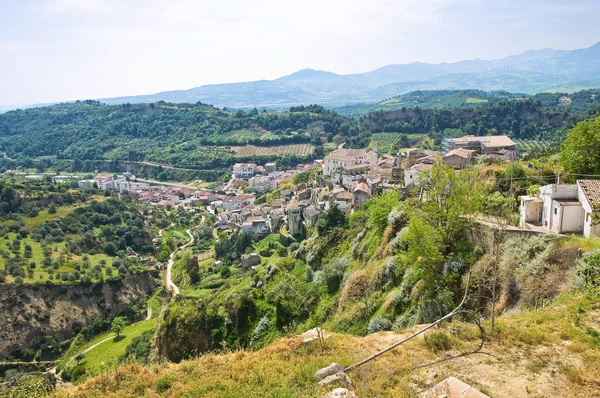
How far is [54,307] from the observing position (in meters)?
46.6

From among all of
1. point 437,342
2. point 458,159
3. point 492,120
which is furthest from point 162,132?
point 437,342

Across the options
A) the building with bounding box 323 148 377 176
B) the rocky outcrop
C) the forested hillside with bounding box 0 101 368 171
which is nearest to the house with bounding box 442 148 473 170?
the building with bounding box 323 148 377 176

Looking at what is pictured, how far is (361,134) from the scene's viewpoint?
115m

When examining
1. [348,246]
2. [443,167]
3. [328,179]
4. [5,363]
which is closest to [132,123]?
[328,179]

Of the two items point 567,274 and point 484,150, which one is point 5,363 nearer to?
point 567,274

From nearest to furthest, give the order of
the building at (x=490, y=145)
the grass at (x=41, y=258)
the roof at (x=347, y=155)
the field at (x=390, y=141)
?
the grass at (x=41, y=258) → the building at (x=490, y=145) → the roof at (x=347, y=155) → the field at (x=390, y=141)

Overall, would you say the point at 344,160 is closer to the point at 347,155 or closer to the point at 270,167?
the point at 347,155

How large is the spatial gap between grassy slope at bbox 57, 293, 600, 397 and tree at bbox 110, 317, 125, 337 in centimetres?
3811

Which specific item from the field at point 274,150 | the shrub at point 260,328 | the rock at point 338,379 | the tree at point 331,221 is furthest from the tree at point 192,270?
the field at point 274,150

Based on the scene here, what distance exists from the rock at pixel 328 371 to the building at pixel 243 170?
99.2 meters

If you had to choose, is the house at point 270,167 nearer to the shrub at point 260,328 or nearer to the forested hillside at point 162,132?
the forested hillside at point 162,132

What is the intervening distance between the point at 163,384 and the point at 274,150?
116m

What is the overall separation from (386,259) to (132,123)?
16444cm

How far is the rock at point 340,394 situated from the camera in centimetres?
823
